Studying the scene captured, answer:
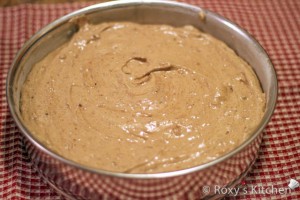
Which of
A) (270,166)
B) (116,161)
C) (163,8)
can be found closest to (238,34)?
(163,8)

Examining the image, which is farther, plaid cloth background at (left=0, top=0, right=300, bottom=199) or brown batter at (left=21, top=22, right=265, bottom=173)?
plaid cloth background at (left=0, top=0, right=300, bottom=199)

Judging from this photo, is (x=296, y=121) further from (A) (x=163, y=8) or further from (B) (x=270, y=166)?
(A) (x=163, y=8)

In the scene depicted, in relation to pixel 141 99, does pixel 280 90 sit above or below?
below

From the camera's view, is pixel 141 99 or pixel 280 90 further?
pixel 280 90
